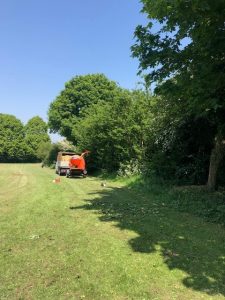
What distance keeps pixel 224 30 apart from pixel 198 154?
10981mm

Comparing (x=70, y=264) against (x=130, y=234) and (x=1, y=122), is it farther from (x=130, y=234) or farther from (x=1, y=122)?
(x=1, y=122)

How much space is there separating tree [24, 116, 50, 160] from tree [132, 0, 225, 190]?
83067 millimetres

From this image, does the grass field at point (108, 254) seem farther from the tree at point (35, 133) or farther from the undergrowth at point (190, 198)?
the tree at point (35, 133)

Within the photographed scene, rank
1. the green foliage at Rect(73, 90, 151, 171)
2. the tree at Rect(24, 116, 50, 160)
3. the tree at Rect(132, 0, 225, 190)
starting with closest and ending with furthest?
the tree at Rect(132, 0, 225, 190) < the green foliage at Rect(73, 90, 151, 171) < the tree at Rect(24, 116, 50, 160)

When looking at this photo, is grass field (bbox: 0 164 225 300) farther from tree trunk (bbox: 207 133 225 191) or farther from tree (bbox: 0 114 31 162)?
tree (bbox: 0 114 31 162)

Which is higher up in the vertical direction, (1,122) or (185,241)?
(1,122)

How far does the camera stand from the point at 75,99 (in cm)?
5588

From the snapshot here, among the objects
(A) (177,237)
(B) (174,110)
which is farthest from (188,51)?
(B) (174,110)

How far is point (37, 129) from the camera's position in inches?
3915

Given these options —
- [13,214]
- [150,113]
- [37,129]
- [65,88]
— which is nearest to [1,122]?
[37,129]

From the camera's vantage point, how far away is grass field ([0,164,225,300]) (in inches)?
227

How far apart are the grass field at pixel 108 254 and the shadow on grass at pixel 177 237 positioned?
16 millimetres

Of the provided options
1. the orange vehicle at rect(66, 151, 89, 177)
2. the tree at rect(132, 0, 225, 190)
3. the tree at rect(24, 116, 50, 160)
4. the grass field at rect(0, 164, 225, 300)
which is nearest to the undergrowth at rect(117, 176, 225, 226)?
the grass field at rect(0, 164, 225, 300)

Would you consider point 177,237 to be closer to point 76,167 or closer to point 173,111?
point 173,111
